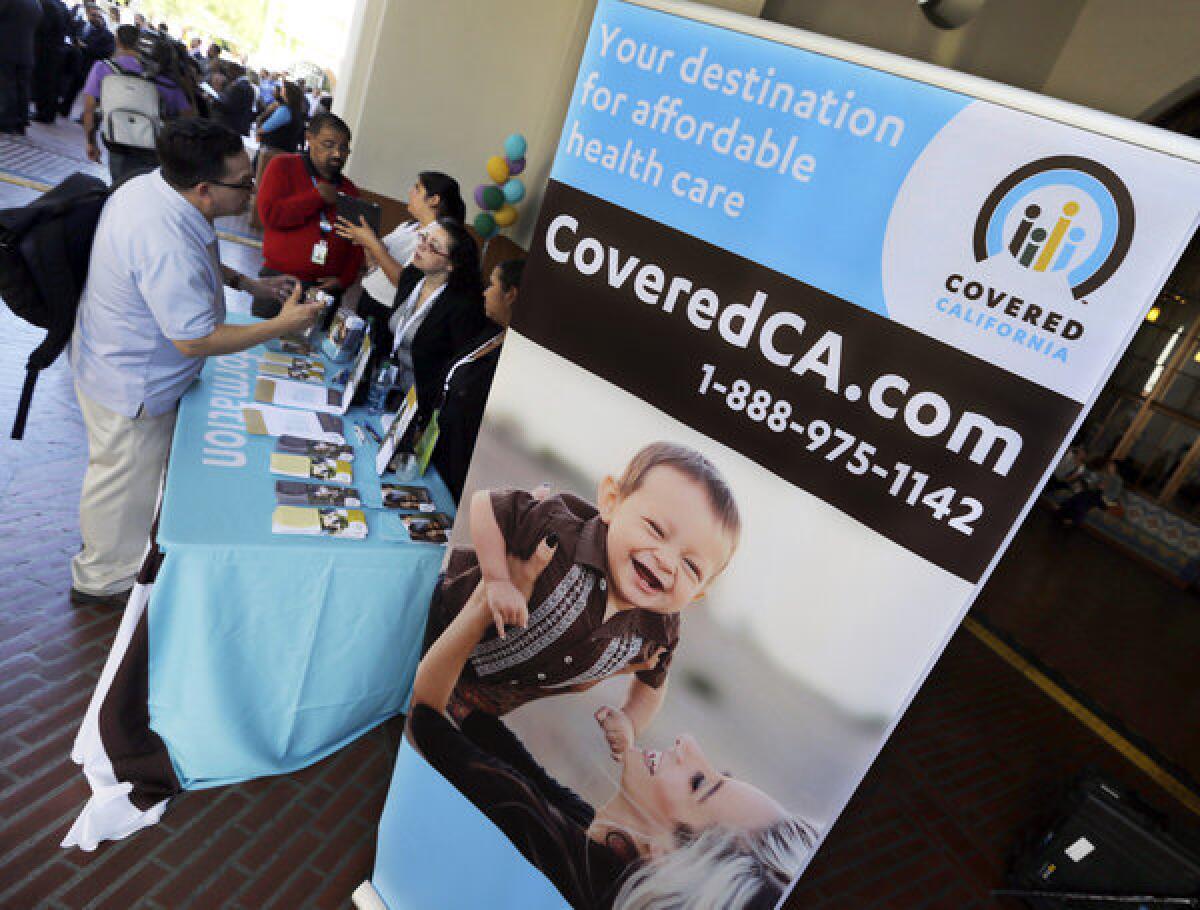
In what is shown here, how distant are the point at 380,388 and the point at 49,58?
930 centimetres

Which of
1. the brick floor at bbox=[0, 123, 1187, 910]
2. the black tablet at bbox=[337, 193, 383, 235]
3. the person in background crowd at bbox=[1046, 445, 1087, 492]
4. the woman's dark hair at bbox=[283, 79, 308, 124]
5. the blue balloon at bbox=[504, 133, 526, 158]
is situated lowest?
the brick floor at bbox=[0, 123, 1187, 910]

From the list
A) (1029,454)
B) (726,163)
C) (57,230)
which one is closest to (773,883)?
(1029,454)

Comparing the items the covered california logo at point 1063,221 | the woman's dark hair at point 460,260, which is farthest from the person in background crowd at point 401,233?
the covered california logo at point 1063,221

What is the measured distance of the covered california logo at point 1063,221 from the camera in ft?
3.23

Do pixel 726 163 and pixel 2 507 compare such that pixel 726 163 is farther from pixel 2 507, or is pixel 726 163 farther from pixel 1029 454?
pixel 2 507

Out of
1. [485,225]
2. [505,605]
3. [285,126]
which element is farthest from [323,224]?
[285,126]

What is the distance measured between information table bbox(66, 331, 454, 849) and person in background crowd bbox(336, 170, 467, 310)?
137cm

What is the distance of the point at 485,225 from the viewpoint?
265 inches

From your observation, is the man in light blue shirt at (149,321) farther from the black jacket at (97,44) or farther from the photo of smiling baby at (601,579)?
the black jacket at (97,44)

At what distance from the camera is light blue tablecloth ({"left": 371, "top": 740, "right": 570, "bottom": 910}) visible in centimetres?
190

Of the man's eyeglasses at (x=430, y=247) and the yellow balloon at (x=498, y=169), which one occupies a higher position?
the yellow balloon at (x=498, y=169)

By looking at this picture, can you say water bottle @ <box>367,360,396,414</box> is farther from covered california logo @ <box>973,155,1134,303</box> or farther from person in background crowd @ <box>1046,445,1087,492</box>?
person in background crowd @ <box>1046,445,1087,492</box>

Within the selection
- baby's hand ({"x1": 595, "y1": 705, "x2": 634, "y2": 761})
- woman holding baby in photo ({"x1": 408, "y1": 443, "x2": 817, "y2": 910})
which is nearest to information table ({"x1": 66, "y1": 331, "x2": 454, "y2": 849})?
woman holding baby in photo ({"x1": 408, "y1": 443, "x2": 817, "y2": 910})

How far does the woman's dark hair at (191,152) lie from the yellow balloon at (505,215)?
4515mm
